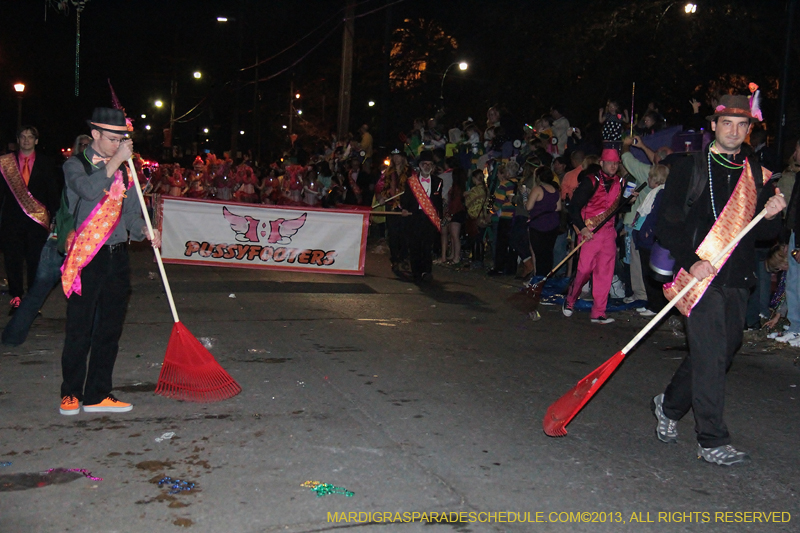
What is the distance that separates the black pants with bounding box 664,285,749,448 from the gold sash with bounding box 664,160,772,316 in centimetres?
6

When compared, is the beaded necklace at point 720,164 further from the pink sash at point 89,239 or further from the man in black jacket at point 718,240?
the pink sash at point 89,239

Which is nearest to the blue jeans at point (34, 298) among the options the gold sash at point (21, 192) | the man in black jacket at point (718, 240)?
the gold sash at point (21, 192)

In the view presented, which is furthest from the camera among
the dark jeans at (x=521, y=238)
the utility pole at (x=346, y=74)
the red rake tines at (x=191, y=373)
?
the utility pole at (x=346, y=74)

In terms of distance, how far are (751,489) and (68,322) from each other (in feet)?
13.8

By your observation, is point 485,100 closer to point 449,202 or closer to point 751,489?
point 449,202

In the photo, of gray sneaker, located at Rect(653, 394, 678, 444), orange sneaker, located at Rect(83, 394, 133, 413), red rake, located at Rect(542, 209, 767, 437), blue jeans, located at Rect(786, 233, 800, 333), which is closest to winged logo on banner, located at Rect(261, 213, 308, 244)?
blue jeans, located at Rect(786, 233, 800, 333)

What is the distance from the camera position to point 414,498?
166 inches

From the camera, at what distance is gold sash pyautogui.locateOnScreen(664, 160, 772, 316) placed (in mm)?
4797

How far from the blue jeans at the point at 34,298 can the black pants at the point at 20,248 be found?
1553 mm

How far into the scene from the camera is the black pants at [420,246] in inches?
532

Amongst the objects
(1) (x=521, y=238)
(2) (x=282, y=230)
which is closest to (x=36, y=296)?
(2) (x=282, y=230)

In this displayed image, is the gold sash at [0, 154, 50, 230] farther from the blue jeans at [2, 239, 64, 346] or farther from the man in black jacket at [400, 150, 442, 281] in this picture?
the man in black jacket at [400, 150, 442, 281]

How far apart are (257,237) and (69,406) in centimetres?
844

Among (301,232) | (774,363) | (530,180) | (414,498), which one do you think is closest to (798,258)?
(774,363)
